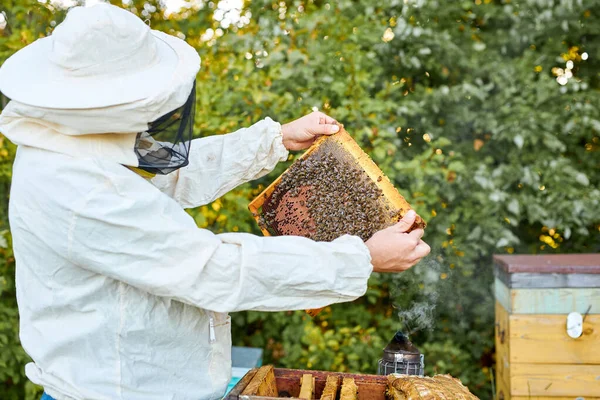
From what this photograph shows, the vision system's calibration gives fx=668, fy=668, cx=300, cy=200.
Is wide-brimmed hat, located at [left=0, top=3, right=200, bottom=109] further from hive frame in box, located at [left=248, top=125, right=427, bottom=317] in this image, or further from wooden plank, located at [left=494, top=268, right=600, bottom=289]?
wooden plank, located at [left=494, top=268, right=600, bottom=289]

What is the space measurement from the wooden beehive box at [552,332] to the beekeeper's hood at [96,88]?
198 cm

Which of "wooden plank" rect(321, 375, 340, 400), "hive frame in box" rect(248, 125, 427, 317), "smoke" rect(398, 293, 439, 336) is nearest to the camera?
"wooden plank" rect(321, 375, 340, 400)

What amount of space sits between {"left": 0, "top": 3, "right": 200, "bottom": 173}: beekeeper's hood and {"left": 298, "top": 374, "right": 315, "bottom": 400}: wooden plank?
79 centimetres

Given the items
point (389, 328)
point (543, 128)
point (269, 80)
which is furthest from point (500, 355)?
point (269, 80)

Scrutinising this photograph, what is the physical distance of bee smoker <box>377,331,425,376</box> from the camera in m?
2.33

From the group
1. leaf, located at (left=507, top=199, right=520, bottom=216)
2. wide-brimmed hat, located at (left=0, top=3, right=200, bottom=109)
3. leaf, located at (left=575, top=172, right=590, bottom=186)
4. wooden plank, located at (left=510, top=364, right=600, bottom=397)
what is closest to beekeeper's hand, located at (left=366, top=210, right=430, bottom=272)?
Answer: wide-brimmed hat, located at (left=0, top=3, right=200, bottom=109)

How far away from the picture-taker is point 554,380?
301cm

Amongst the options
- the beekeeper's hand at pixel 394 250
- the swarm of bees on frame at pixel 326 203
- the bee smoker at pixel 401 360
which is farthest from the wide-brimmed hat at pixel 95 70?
the bee smoker at pixel 401 360

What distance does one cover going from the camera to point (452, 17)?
4.50m

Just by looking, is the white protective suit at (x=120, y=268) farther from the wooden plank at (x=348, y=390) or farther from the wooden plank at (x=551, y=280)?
the wooden plank at (x=551, y=280)

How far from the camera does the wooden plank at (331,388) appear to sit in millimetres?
1838

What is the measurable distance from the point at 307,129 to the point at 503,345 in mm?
1588

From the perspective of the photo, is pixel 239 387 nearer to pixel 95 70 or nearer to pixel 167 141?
pixel 167 141

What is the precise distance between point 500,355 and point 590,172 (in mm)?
1681
